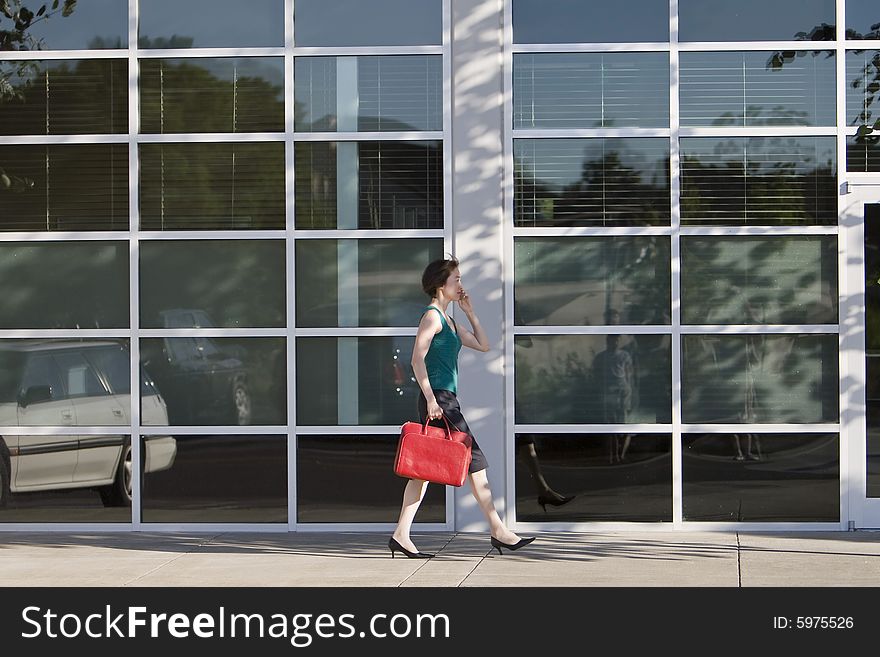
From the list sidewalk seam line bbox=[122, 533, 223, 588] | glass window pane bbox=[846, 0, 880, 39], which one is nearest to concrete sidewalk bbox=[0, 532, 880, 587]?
sidewalk seam line bbox=[122, 533, 223, 588]

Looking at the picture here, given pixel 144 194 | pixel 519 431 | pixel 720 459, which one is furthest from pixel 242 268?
pixel 720 459

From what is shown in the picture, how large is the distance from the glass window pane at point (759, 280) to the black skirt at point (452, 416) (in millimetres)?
1892

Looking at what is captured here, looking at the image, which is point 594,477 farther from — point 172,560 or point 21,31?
point 21,31

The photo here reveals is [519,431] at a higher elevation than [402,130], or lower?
lower

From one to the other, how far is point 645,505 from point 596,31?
10.6 ft

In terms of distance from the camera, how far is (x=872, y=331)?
372 inches

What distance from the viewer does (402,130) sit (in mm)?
9617

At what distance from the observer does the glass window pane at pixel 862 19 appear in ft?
31.1

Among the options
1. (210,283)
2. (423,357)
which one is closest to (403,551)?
(423,357)

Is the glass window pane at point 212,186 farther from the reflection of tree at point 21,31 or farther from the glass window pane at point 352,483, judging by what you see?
the glass window pane at point 352,483

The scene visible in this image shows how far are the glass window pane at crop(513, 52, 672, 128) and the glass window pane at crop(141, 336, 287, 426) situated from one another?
2370 mm

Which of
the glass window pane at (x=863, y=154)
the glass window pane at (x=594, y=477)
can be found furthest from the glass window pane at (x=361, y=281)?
the glass window pane at (x=863, y=154)
